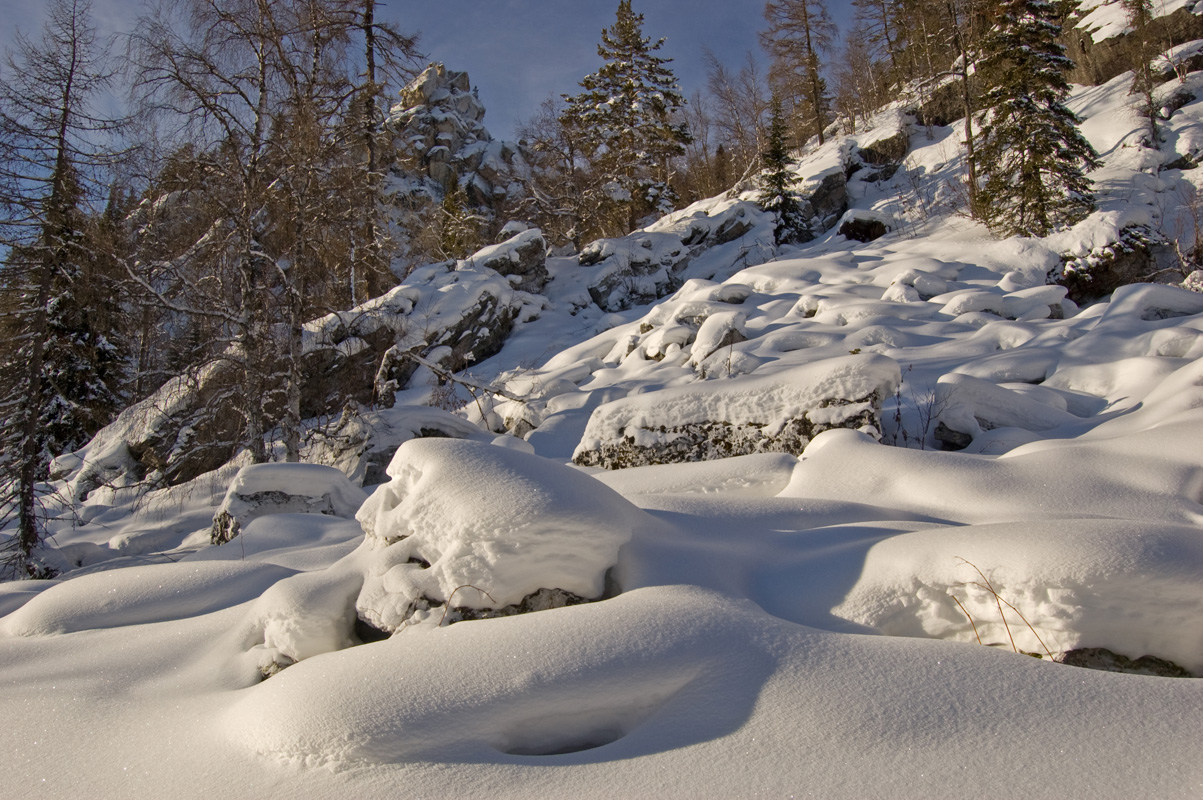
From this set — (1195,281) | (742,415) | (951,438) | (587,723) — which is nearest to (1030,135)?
(1195,281)

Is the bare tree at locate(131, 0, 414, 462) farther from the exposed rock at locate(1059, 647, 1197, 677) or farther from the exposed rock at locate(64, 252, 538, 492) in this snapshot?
the exposed rock at locate(1059, 647, 1197, 677)

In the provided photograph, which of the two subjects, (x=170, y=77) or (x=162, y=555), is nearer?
(x=162, y=555)

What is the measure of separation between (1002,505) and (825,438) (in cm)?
117

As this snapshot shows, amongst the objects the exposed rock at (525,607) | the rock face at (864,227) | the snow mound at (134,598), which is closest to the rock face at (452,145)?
the rock face at (864,227)

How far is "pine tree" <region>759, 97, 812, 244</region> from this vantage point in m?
18.2

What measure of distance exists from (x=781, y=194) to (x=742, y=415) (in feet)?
51.4

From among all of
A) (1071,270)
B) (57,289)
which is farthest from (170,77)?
(1071,270)

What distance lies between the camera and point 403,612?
95.8 inches

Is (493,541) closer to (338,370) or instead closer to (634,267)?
(338,370)

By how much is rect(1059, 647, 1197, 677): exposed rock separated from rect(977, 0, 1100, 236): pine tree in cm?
1338

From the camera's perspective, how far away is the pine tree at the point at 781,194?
1823 centimetres

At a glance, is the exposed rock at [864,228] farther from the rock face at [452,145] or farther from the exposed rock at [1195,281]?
the rock face at [452,145]

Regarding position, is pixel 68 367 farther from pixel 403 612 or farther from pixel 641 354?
pixel 403 612

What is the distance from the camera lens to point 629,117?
21.7 metres
